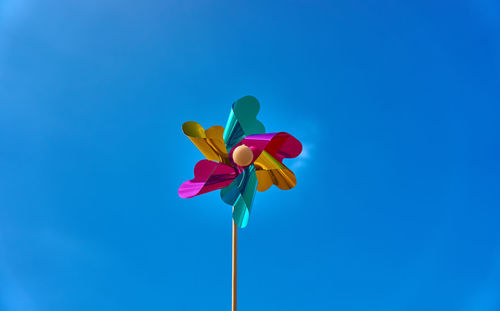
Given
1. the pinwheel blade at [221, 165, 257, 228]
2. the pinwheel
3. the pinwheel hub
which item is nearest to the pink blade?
the pinwheel

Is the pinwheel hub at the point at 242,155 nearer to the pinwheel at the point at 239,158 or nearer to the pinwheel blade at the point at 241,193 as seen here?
the pinwheel at the point at 239,158

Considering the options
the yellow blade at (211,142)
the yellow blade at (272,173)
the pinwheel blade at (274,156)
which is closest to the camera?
the pinwheel blade at (274,156)

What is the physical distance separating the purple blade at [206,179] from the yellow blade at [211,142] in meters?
0.21

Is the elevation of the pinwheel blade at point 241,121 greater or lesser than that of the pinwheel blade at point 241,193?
greater

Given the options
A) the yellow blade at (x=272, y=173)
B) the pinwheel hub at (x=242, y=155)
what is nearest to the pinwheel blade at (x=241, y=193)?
the pinwheel hub at (x=242, y=155)

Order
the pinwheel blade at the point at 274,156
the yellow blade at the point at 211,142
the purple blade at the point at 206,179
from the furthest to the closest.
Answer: the yellow blade at the point at 211,142
the pinwheel blade at the point at 274,156
the purple blade at the point at 206,179

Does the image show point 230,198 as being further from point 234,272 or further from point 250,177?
point 234,272

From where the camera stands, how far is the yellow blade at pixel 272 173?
4.47m

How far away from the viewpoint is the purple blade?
13.3 ft

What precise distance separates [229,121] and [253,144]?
0.40 m


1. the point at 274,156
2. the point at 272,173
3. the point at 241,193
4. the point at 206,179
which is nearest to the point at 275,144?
the point at 274,156

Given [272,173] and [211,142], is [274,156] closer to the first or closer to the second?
[272,173]

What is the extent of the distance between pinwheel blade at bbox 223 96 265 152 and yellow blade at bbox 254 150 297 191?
0.33 meters

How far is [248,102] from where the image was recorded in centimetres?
429
